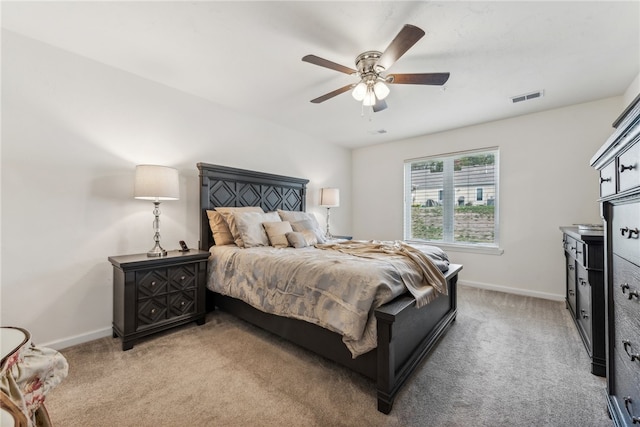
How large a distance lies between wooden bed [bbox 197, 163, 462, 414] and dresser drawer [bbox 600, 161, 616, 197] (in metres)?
1.16

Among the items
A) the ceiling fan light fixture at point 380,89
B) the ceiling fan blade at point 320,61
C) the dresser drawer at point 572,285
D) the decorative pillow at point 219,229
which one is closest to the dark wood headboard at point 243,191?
the decorative pillow at point 219,229

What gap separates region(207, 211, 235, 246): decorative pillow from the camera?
298 cm

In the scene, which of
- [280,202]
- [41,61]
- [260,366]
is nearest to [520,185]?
[280,202]

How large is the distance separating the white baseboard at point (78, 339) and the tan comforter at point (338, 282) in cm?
108

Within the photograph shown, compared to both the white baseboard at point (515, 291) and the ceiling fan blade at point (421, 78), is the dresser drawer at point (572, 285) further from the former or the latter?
the ceiling fan blade at point (421, 78)

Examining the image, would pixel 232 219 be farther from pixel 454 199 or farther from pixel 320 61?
pixel 454 199

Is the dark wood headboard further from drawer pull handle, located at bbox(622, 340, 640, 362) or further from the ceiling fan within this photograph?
drawer pull handle, located at bbox(622, 340, 640, 362)

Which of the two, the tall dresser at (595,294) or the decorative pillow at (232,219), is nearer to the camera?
the tall dresser at (595,294)

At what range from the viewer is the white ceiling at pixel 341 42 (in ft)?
5.83

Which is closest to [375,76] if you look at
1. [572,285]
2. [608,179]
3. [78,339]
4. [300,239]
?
[608,179]

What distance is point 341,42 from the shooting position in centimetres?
207

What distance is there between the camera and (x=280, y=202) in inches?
158

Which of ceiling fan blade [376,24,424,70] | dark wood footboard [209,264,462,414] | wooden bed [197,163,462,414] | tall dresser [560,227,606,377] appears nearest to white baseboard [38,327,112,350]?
wooden bed [197,163,462,414]

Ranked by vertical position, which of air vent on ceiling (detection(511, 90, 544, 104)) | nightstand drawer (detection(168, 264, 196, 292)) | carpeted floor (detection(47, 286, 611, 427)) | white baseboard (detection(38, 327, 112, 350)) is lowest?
carpeted floor (detection(47, 286, 611, 427))
